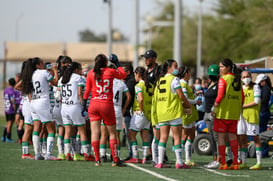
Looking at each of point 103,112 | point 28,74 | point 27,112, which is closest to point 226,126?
point 103,112

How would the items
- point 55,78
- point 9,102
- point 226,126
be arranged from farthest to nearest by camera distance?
point 9,102, point 55,78, point 226,126

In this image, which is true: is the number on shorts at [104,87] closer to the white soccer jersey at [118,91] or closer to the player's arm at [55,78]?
the white soccer jersey at [118,91]

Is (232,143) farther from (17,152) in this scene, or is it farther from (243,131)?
(17,152)

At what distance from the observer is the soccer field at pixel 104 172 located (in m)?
12.3

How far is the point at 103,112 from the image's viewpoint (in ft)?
46.3

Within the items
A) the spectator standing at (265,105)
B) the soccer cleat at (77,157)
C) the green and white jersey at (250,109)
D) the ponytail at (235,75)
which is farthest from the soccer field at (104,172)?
the spectator standing at (265,105)

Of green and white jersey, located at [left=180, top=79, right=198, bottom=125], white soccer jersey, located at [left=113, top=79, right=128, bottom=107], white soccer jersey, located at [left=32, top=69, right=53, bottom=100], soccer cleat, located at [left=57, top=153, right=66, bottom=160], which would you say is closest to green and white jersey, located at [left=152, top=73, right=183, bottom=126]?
green and white jersey, located at [left=180, top=79, right=198, bottom=125]

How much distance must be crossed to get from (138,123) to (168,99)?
1.47m

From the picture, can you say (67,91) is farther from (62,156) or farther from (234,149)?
(234,149)

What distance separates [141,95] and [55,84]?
1.92 metres

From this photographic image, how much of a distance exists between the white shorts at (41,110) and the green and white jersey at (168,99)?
2.69 m

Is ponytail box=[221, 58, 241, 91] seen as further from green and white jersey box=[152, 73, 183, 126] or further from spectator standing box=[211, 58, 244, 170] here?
green and white jersey box=[152, 73, 183, 126]

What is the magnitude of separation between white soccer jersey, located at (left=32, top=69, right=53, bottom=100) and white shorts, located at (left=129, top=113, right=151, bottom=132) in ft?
6.34

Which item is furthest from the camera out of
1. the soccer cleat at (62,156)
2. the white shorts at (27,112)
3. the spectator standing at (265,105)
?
the spectator standing at (265,105)
